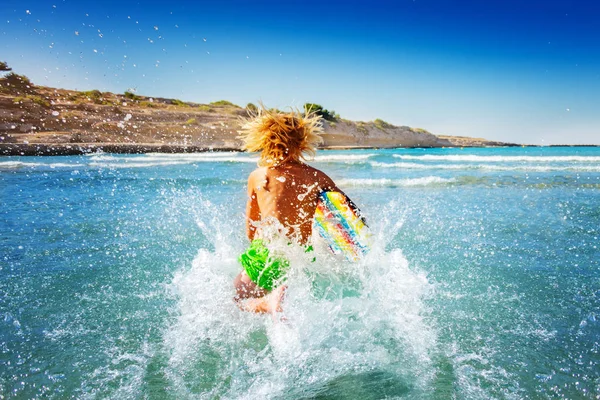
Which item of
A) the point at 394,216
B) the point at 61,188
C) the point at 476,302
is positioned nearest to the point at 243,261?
the point at 476,302

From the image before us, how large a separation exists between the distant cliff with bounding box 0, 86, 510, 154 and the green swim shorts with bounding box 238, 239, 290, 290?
105 feet

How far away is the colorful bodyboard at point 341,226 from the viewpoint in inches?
120

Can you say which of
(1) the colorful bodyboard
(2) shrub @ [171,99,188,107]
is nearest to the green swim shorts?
(1) the colorful bodyboard

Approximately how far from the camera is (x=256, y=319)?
9.74ft

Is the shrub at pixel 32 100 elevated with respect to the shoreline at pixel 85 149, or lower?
elevated

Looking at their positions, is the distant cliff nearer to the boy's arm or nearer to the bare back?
the boy's arm

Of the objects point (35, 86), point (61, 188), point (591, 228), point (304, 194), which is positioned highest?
point (35, 86)

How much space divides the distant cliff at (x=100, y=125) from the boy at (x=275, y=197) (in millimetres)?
31886

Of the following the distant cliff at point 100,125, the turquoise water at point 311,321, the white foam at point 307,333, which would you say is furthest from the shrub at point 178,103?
the white foam at point 307,333

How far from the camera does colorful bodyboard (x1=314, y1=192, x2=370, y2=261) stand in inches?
120

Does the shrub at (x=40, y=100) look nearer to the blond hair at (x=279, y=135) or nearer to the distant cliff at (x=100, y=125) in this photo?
the distant cliff at (x=100, y=125)

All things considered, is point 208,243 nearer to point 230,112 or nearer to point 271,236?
point 271,236

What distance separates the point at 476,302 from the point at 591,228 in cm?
387

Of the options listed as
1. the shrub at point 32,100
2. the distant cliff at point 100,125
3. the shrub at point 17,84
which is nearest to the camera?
the distant cliff at point 100,125
